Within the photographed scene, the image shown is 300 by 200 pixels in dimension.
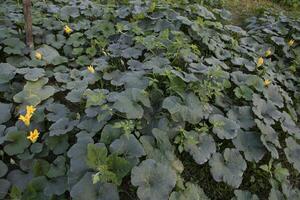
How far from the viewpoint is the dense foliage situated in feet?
7.11

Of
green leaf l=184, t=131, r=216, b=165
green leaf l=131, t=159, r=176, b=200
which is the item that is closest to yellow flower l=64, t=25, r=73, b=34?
green leaf l=184, t=131, r=216, b=165

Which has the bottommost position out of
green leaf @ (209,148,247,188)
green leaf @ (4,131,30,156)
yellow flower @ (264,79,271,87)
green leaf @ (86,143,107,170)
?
green leaf @ (4,131,30,156)

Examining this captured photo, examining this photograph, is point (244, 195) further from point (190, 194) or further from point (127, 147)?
point (127, 147)

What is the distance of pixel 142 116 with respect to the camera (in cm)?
248

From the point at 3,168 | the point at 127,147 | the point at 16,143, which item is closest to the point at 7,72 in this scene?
the point at 16,143

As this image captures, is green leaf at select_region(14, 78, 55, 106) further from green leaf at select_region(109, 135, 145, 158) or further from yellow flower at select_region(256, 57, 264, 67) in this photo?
yellow flower at select_region(256, 57, 264, 67)

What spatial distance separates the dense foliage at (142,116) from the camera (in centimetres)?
217

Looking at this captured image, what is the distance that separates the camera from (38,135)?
2.57 m

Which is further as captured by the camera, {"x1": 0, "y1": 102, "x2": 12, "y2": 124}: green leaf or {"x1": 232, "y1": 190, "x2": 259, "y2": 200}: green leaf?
{"x1": 0, "y1": 102, "x2": 12, "y2": 124}: green leaf

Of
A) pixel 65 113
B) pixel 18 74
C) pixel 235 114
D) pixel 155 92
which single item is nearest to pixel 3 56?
pixel 18 74

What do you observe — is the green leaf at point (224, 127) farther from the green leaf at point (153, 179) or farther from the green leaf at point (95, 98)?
the green leaf at point (95, 98)

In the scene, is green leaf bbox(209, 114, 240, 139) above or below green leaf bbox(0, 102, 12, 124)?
above

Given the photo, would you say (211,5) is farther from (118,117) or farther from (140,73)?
(118,117)

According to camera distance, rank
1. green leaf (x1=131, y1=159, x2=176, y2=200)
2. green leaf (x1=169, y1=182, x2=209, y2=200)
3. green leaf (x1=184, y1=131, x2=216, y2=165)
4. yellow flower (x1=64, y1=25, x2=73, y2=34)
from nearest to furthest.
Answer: green leaf (x1=131, y1=159, x2=176, y2=200)
green leaf (x1=169, y1=182, x2=209, y2=200)
green leaf (x1=184, y1=131, x2=216, y2=165)
yellow flower (x1=64, y1=25, x2=73, y2=34)
